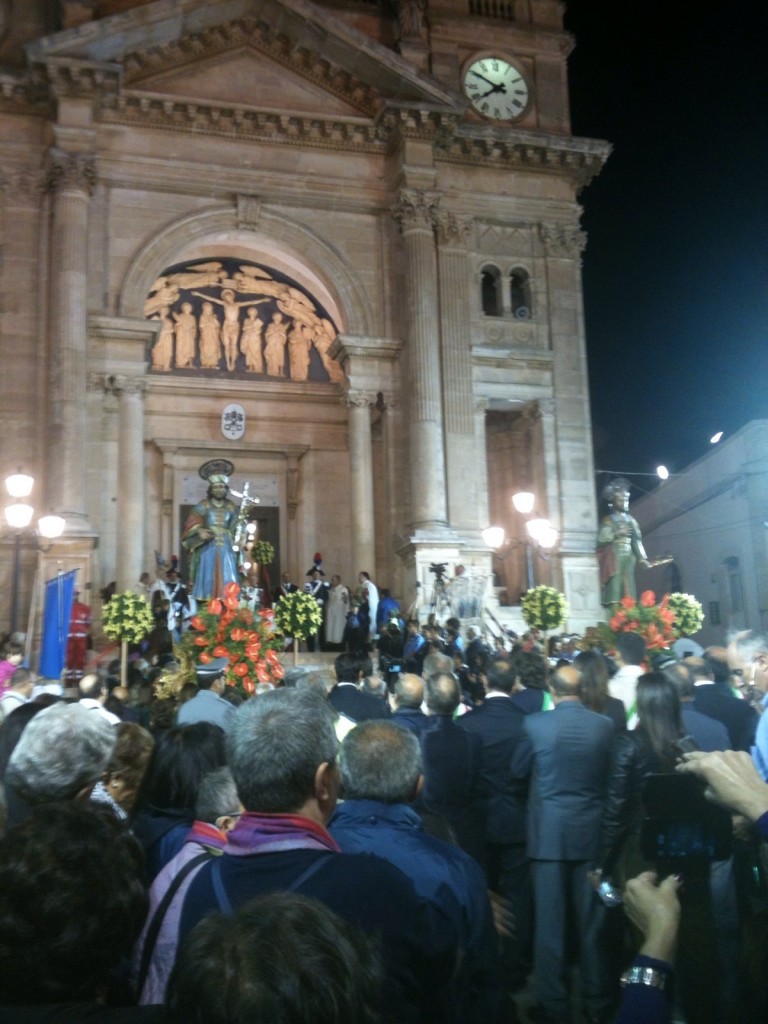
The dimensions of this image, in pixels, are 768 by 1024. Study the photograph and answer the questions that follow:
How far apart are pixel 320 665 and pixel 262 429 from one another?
9484 millimetres

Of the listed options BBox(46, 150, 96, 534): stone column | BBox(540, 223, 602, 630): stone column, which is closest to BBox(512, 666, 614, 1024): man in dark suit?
BBox(46, 150, 96, 534): stone column

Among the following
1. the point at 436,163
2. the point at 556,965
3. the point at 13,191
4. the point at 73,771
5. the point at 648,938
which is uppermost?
the point at 436,163

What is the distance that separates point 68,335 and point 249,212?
5827 mm

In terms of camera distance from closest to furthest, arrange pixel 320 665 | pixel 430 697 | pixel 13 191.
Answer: pixel 430 697 < pixel 320 665 < pixel 13 191

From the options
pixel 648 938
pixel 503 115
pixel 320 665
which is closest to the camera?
pixel 648 938

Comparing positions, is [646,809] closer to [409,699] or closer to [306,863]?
[306,863]

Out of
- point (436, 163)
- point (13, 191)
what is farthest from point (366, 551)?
point (13, 191)

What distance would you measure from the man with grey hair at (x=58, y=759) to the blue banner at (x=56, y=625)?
12349mm

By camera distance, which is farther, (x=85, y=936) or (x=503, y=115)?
(x=503, y=115)

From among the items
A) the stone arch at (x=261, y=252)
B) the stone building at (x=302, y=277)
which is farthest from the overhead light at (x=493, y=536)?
the stone arch at (x=261, y=252)

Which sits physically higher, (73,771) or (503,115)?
(503,115)

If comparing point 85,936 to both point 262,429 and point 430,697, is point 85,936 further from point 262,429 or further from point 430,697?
point 262,429

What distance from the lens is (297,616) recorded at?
16906mm

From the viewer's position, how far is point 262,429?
91.9ft
